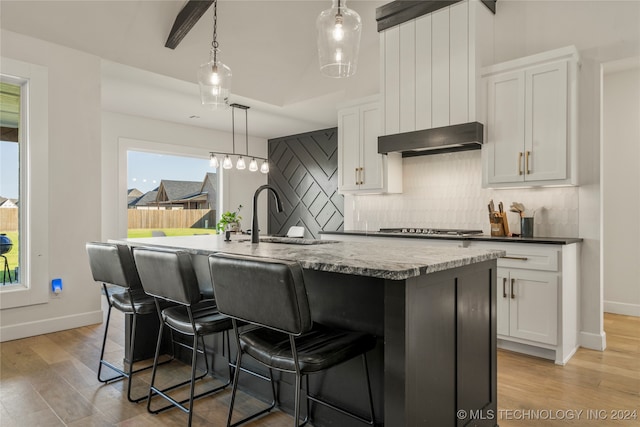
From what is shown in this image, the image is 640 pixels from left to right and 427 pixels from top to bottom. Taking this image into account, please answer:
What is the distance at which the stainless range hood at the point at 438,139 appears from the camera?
3555mm

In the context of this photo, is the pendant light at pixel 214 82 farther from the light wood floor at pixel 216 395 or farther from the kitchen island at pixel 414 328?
the light wood floor at pixel 216 395

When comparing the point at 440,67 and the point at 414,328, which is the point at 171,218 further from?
the point at 414,328

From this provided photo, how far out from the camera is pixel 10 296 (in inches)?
137

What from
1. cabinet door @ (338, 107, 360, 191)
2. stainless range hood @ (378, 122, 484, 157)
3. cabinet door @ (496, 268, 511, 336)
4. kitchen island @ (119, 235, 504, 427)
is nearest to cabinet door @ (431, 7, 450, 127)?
stainless range hood @ (378, 122, 484, 157)

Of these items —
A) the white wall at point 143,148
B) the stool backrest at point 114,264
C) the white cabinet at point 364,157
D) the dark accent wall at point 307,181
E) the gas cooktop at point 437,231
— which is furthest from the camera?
the dark accent wall at point 307,181

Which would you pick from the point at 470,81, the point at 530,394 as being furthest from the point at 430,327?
the point at 470,81

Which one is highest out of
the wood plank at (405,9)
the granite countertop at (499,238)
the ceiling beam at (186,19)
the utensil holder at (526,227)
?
the wood plank at (405,9)

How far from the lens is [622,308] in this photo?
4.38m

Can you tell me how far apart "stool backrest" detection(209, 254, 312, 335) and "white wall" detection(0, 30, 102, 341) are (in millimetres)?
2985

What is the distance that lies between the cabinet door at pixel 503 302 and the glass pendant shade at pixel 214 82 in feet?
Result: 8.36

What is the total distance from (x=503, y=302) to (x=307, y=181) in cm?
460

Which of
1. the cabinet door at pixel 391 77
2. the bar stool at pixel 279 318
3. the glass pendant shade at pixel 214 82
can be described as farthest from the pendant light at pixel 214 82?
the cabinet door at pixel 391 77

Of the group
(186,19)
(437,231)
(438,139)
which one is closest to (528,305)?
(437,231)

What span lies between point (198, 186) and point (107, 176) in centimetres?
170
